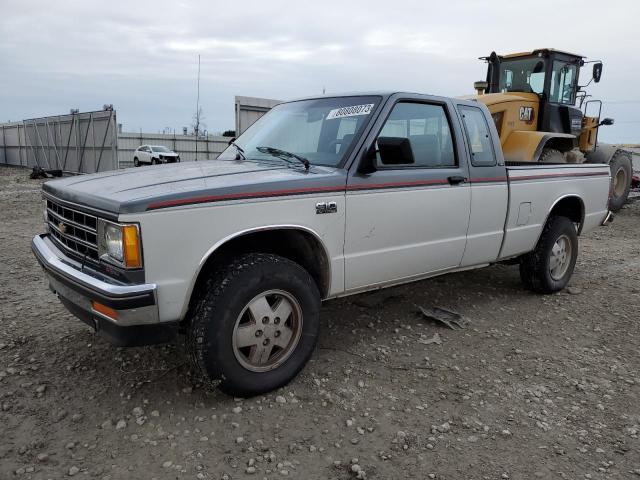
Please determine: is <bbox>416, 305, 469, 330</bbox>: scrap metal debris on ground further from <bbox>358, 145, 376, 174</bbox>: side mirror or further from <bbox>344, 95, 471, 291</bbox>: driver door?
<bbox>358, 145, 376, 174</bbox>: side mirror

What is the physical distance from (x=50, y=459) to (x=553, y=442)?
265 cm

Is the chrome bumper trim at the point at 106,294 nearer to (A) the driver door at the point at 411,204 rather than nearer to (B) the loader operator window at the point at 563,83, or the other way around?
(A) the driver door at the point at 411,204

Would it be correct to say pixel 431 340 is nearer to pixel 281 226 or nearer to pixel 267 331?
pixel 267 331

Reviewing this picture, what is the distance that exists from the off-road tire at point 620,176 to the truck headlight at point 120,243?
11.8 meters

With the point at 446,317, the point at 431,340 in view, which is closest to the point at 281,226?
the point at 431,340

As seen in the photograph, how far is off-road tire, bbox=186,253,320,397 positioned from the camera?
2.87 metres

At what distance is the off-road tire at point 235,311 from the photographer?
2.87 meters

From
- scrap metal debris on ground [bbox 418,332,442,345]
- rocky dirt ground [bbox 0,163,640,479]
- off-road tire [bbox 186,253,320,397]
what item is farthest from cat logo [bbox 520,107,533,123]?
off-road tire [bbox 186,253,320,397]

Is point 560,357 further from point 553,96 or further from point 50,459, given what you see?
point 553,96

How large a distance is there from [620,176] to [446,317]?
972 centimetres

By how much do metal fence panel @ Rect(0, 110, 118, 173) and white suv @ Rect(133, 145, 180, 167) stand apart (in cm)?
283

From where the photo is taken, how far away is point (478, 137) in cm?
446

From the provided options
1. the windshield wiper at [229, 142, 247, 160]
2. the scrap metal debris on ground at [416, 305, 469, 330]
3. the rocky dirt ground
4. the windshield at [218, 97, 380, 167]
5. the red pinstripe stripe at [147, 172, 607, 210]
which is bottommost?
the rocky dirt ground

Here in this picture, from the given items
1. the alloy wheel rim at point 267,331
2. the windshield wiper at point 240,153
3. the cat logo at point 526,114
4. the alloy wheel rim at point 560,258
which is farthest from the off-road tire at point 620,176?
the alloy wheel rim at point 267,331
